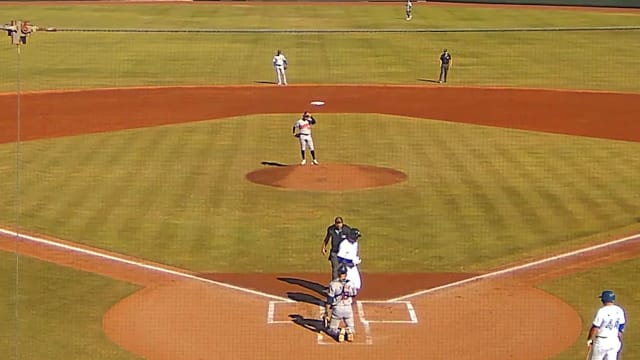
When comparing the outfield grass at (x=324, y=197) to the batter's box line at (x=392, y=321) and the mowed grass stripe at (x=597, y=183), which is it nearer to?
the mowed grass stripe at (x=597, y=183)

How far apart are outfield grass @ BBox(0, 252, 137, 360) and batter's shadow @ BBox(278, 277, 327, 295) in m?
2.22

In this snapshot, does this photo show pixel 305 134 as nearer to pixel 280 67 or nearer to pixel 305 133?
pixel 305 133

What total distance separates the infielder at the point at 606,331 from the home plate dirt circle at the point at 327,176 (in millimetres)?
10562

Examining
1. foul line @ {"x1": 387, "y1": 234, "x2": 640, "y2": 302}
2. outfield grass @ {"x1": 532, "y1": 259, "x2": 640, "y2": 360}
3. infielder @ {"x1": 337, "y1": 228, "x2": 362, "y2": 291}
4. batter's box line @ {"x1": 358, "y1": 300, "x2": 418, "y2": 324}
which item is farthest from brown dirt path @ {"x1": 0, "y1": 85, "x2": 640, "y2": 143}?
infielder @ {"x1": 337, "y1": 228, "x2": 362, "y2": 291}

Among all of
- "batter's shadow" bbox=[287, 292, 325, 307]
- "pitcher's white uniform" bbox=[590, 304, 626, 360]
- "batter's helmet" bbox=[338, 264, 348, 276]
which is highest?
"batter's helmet" bbox=[338, 264, 348, 276]

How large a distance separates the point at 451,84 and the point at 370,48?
1042 cm

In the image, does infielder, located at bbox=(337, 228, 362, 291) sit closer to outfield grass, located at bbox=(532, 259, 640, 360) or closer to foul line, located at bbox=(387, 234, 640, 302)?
foul line, located at bbox=(387, 234, 640, 302)

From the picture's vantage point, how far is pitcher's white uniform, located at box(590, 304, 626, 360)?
10609 mm

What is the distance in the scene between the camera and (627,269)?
1555 cm

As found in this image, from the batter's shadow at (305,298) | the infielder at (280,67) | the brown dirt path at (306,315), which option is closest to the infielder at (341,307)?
the brown dirt path at (306,315)

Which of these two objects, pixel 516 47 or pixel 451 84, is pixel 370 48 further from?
pixel 451 84

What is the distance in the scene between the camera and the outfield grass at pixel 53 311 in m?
12.2

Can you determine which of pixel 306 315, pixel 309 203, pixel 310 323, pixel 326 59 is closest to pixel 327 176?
pixel 309 203

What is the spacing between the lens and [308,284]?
14930 mm
